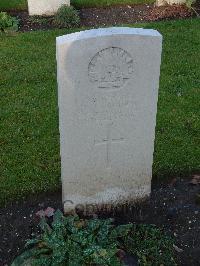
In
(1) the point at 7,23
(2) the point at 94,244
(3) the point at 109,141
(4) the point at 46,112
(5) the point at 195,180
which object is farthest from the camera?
(1) the point at 7,23

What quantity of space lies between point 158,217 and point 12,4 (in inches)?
237

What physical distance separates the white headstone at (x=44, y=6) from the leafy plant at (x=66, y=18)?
10.7 inches

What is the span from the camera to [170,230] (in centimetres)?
459

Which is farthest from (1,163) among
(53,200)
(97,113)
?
(97,113)

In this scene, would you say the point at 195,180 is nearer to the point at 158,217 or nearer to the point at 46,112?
the point at 158,217

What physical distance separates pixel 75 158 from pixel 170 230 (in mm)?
1116

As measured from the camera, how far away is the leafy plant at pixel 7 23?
27.5ft

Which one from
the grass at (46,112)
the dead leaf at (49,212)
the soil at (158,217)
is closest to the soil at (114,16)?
the grass at (46,112)

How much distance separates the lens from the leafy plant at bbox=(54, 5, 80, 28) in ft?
28.2

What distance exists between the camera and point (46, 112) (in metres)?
6.23

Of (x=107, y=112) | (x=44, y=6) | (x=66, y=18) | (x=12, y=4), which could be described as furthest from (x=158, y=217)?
(x=12, y=4)

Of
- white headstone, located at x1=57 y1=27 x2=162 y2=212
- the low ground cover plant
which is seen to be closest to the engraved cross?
white headstone, located at x1=57 y1=27 x2=162 y2=212

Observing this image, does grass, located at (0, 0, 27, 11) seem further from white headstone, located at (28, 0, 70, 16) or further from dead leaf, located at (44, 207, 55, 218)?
dead leaf, located at (44, 207, 55, 218)

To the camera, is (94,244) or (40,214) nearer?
(94,244)
